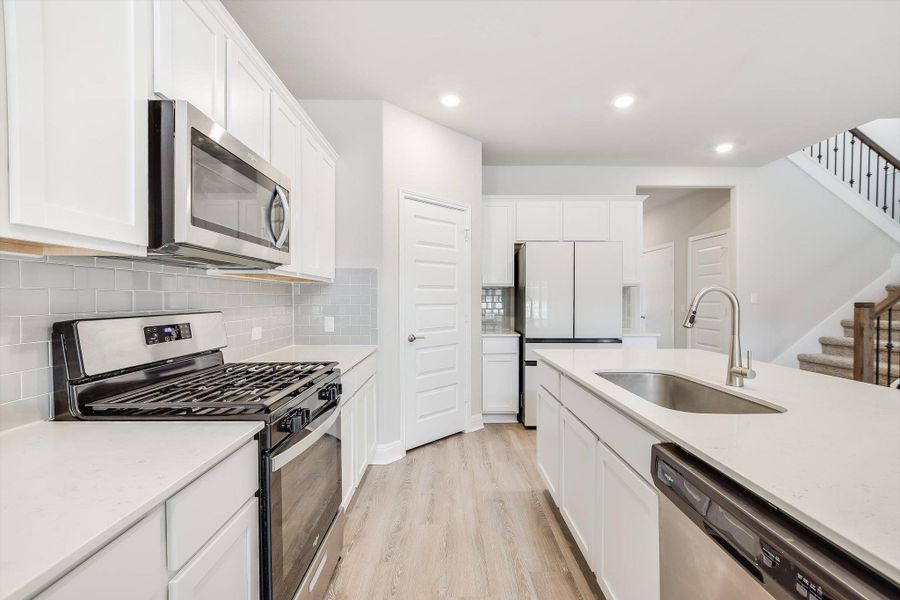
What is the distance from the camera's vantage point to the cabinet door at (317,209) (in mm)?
2289

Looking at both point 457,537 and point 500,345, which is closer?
point 457,537

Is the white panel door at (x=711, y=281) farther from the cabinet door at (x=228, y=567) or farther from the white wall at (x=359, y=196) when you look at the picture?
the cabinet door at (x=228, y=567)

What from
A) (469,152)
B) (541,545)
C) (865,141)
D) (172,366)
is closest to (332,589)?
(541,545)

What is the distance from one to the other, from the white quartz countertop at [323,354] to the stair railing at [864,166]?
568 centimetres

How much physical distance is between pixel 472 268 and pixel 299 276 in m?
1.80

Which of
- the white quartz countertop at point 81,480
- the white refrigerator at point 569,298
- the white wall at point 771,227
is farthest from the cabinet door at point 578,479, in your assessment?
the white wall at point 771,227

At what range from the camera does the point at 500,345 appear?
383 cm

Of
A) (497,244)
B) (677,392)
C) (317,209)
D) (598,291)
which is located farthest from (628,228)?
(317,209)

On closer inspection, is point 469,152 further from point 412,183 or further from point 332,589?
point 332,589

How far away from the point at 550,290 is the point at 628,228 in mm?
1272

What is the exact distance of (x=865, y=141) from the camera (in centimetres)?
457

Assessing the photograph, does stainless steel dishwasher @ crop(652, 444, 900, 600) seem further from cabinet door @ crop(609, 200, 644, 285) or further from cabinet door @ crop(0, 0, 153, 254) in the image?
cabinet door @ crop(609, 200, 644, 285)

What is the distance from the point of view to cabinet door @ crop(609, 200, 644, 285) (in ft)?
13.8

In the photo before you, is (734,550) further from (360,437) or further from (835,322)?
(835,322)
